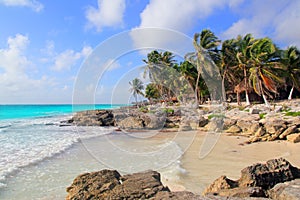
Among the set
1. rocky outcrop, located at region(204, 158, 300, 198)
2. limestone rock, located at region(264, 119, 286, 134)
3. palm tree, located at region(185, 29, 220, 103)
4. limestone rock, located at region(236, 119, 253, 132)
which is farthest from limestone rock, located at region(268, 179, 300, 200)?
palm tree, located at region(185, 29, 220, 103)

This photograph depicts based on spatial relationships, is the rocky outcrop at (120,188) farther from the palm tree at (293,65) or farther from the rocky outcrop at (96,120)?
the palm tree at (293,65)

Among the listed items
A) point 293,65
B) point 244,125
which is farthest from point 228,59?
point 244,125

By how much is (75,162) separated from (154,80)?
25.4 meters

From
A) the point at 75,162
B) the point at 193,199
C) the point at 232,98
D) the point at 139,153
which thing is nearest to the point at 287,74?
the point at 232,98

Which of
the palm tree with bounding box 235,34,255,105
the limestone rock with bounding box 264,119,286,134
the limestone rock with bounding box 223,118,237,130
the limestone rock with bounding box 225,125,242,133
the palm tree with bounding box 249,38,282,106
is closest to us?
the limestone rock with bounding box 264,119,286,134

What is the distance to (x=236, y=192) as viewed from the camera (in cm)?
321

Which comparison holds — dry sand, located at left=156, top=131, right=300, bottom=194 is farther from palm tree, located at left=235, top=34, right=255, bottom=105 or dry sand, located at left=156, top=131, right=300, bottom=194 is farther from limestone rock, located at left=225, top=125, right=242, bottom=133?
palm tree, located at left=235, top=34, right=255, bottom=105

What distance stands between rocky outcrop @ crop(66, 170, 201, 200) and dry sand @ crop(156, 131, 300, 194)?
156cm

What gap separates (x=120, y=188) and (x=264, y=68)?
1016 inches

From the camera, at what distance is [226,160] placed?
7418 millimetres

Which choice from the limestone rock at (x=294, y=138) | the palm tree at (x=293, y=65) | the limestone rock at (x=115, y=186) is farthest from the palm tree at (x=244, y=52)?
the limestone rock at (x=115, y=186)

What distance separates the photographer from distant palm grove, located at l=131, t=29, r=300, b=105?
25109 mm

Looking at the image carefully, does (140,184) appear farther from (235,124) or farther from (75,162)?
(235,124)

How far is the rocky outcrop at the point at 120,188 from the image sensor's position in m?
3.40
